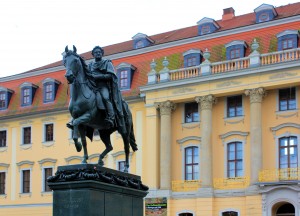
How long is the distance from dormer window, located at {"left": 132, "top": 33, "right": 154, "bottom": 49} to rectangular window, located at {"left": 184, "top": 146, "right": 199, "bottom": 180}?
32.5ft

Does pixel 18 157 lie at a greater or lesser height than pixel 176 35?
lesser

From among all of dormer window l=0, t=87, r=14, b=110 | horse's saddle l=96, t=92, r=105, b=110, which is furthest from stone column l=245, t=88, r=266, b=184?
horse's saddle l=96, t=92, r=105, b=110

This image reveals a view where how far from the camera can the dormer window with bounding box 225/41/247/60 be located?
3969cm

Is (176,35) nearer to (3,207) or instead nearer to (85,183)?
(3,207)

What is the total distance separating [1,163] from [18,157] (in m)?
1.72

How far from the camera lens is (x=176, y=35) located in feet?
156

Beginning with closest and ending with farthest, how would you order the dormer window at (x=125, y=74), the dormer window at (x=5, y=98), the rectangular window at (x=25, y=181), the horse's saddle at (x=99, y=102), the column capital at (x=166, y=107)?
the horse's saddle at (x=99, y=102), the column capital at (x=166, y=107), the dormer window at (x=125, y=74), the rectangular window at (x=25, y=181), the dormer window at (x=5, y=98)

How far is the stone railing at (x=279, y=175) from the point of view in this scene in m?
36.0

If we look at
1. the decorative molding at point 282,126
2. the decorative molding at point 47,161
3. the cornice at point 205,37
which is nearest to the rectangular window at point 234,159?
the decorative molding at point 282,126

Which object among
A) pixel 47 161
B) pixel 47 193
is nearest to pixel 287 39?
pixel 47 161

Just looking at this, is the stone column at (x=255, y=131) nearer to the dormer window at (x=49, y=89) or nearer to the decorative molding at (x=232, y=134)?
the decorative molding at (x=232, y=134)

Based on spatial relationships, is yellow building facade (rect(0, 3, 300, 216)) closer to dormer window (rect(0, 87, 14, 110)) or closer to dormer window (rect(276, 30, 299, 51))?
dormer window (rect(276, 30, 299, 51))

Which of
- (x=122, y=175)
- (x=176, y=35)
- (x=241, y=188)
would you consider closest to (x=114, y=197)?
(x=122, y=175)

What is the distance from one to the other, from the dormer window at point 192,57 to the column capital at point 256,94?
4.66 metres
